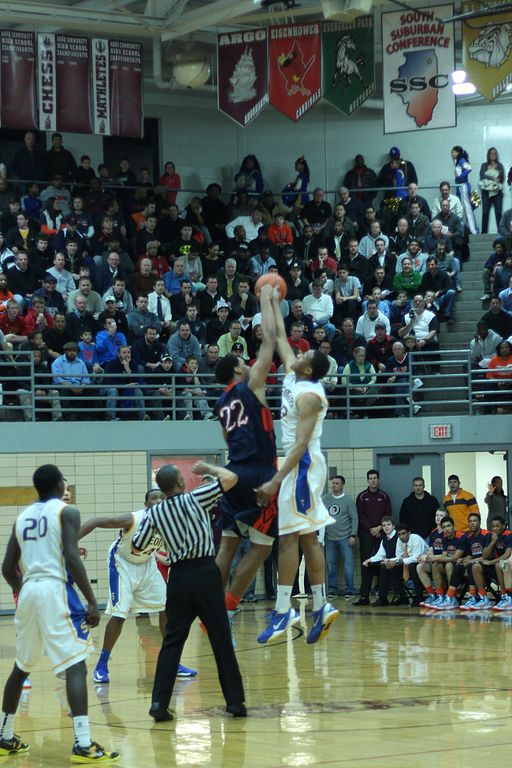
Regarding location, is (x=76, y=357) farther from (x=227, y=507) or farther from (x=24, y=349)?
(x=227, y=507)

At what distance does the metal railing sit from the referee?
8958 mm

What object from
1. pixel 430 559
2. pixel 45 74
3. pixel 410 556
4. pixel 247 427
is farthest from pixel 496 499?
pixel 247 427

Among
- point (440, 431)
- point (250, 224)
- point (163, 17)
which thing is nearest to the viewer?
A: point (440, 431)

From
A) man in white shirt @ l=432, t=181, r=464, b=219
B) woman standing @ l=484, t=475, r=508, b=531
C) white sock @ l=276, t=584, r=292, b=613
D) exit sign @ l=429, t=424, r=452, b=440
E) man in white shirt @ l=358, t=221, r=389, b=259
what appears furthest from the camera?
man in white shirt @ l=432, t=181, r=464, b=219

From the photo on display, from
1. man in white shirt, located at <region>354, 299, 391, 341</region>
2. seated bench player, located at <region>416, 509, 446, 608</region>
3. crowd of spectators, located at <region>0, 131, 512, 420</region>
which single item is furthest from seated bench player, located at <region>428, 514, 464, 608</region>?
man in white shirt, located at <region>354, 299, 391, 341</region>

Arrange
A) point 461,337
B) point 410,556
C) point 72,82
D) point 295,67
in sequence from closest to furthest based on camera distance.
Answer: point 410,556
point 295,67
point 72,82
point 461,337

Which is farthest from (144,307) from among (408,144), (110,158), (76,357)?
(408,144)

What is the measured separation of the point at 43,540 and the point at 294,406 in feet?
6.70

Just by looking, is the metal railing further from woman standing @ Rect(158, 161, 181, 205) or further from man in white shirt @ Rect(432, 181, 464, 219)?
woman standing @ Rect(158, 161, 181, 205)

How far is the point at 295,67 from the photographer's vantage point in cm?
1977

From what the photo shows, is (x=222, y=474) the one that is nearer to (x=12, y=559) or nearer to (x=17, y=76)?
(x=12, y=559)

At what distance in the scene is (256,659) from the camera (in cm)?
1308

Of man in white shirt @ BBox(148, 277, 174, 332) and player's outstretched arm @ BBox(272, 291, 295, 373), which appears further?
man in white shirt @ BBox(148, 277, 174, 332)

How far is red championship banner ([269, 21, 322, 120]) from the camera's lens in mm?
19641
